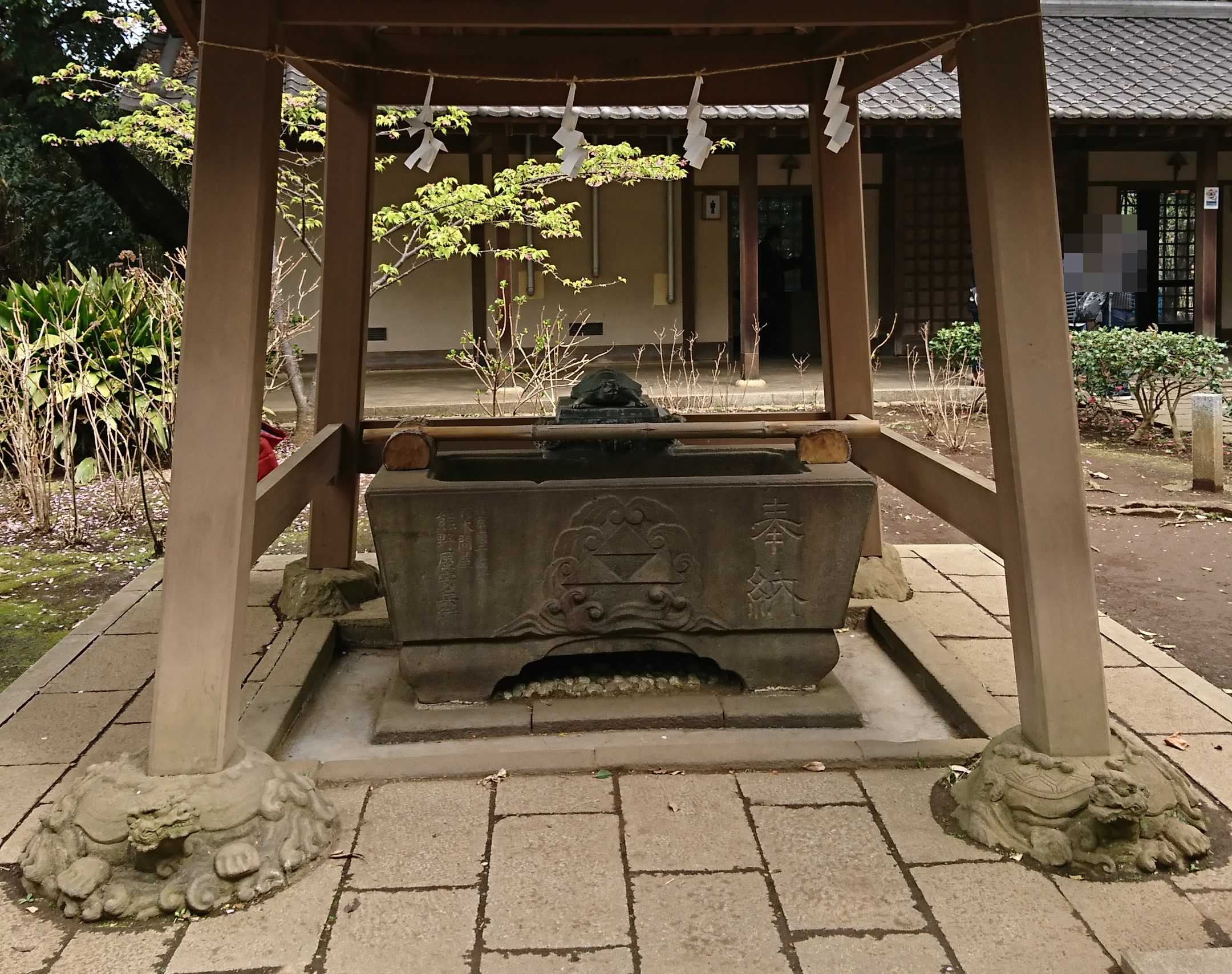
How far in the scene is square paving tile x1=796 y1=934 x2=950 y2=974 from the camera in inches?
86.4

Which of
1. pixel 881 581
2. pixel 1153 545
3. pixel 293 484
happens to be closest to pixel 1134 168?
pixel 1153 545

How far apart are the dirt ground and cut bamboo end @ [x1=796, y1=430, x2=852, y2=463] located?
1.54 metres

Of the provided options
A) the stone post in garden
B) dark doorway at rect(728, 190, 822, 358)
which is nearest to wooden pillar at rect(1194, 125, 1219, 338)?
dark doorway at rect(728, 190, 822, 358)

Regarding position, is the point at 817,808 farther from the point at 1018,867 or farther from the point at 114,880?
the point at 114,880

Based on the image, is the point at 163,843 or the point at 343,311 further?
the point at 343,311

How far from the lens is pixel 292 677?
12.4 feet

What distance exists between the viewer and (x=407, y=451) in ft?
11.7

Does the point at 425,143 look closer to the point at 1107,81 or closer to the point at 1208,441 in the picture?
the point at 1208,441

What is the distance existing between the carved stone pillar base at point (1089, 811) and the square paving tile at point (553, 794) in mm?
926

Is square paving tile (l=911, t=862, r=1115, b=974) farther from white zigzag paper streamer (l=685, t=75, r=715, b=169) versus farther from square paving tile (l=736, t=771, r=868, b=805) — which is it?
white zigzag paper streamer (l=685, t=75, r=715, b=169)

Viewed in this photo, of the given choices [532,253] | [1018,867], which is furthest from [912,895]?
[532,253]

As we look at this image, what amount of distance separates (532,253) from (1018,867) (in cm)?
744

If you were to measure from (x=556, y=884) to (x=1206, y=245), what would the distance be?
42.7 ft

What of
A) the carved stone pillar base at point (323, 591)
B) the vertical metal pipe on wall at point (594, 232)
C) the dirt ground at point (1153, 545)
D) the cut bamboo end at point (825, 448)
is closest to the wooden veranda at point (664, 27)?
the cut bamboo end at point (825, 448)
